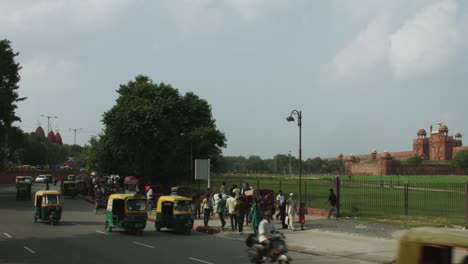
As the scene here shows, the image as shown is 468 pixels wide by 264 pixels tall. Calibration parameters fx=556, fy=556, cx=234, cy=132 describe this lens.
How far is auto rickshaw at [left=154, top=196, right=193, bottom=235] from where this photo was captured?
24828 mm

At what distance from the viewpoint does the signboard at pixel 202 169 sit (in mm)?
35000

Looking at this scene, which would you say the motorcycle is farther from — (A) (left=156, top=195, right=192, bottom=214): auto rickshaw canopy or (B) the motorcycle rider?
(A) (left=156, top=195, right=192, bottom=214): auto rickshaw canopy

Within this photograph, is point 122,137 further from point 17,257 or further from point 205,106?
point 17,257

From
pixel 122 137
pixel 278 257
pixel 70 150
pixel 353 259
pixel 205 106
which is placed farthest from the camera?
pixel 70 150

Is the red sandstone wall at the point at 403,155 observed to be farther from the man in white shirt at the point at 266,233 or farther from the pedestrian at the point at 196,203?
the man in white shirt at the point at 266,233

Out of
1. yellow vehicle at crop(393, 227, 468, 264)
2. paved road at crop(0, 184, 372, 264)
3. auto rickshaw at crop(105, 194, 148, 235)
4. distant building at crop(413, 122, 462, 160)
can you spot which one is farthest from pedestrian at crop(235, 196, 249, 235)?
distant building at crop(413, 122, 462, 160)

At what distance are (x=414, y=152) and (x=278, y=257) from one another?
158364 millimetres

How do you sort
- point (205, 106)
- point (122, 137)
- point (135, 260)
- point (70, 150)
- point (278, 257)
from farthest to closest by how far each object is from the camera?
point (70, 150) < point (205, 106) < point (122, 137) < point (135, 260) < point (278, 257)

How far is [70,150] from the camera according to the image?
196000 millimetres

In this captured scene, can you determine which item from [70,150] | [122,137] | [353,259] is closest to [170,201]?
→ [353,259]

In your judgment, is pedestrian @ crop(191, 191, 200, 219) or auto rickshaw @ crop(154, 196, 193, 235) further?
pedestrian @ crop(191, 191, 200, 219)

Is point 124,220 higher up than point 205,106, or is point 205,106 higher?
point 205,106

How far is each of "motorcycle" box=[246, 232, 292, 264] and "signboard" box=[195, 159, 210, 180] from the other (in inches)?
784

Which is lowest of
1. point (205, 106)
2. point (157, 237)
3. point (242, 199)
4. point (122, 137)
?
point (157, 237)
